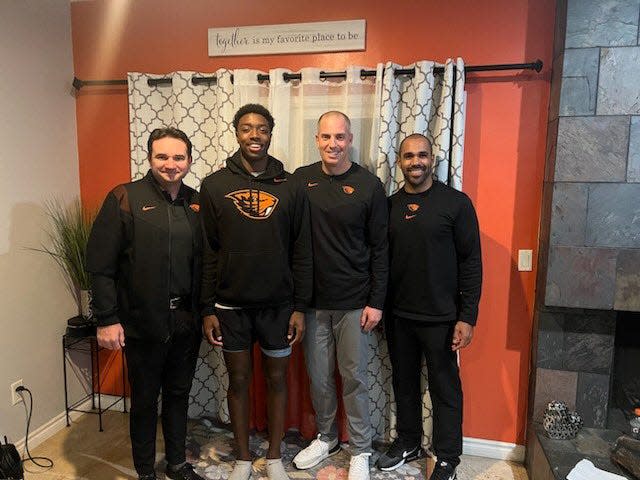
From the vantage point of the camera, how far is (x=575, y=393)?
7.14 feet

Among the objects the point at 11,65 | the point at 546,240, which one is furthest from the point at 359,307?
the point at 11,65

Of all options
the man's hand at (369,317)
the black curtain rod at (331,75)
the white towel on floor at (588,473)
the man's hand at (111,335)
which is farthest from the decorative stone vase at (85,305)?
the white towel on floor at (588,473)

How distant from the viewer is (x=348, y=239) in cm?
A: 212

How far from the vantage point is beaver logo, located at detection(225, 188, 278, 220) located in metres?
1.97

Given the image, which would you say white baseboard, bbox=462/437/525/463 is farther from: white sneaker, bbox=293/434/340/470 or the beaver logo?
the beaver logo

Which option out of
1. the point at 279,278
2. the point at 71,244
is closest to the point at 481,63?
the point at 279,278

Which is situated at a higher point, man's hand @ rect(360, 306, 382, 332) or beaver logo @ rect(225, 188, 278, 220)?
beaver logo @ rect(225, 188, 278, 220)

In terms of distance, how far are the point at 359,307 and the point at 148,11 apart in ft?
6.28

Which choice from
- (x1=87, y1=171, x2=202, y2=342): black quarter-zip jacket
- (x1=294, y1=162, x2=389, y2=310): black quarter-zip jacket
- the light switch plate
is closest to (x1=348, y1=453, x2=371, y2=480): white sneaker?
(x1=294, y1=162, x2=389, y2=310): black quarter-zip jacket

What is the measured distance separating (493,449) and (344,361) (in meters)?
0.95

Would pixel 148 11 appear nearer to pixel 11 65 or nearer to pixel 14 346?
pixel 11 65

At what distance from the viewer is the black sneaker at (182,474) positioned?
2.17 m

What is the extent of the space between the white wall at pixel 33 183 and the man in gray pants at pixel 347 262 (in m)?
1.38

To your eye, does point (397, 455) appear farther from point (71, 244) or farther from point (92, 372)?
point (71, 244)
